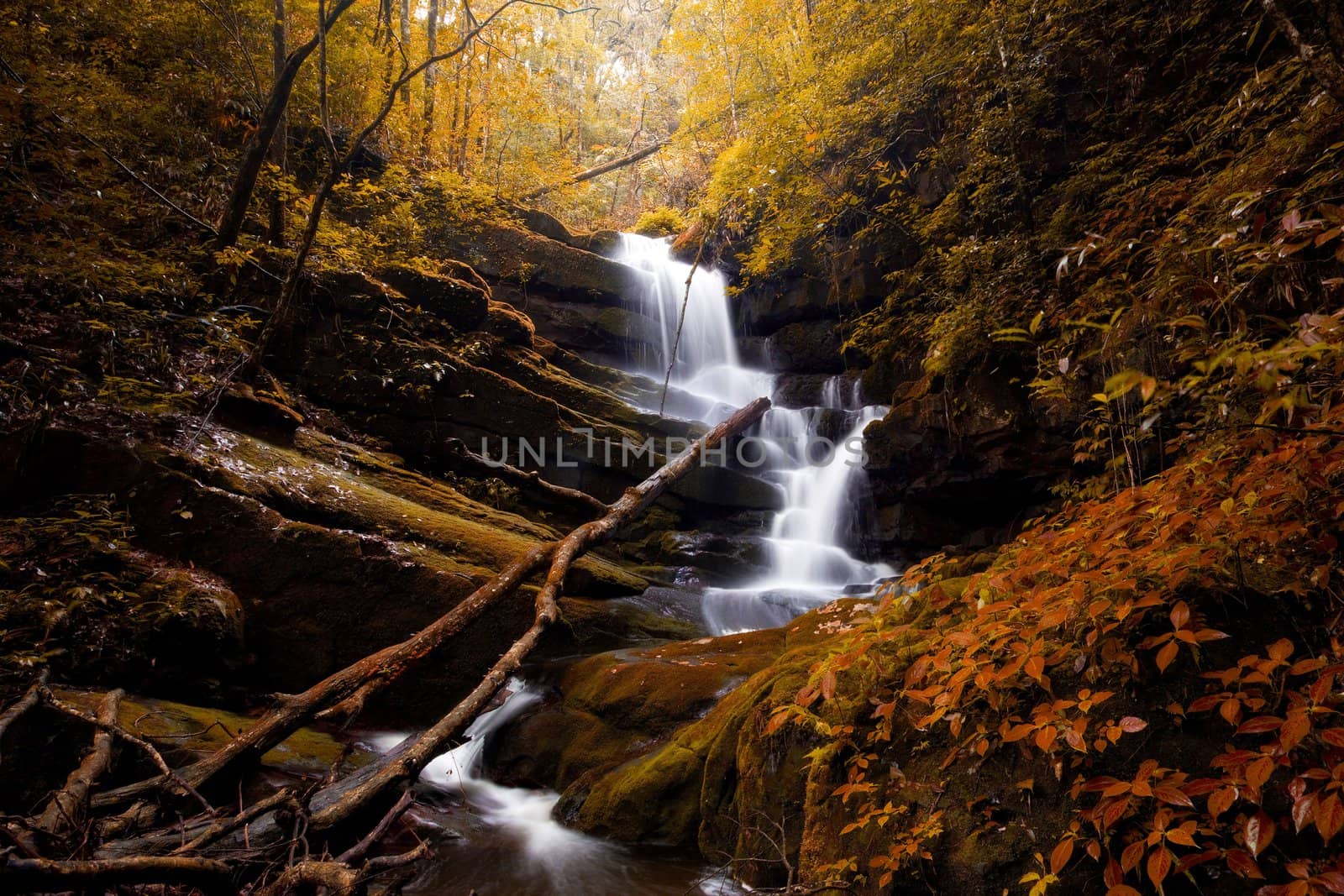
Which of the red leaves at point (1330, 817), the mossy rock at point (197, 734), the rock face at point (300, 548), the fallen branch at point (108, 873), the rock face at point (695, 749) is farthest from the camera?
the rock face at point (300, 548)

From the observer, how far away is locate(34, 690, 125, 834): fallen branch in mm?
2117

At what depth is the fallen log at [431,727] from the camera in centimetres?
266

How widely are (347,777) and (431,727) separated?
0.56 metres

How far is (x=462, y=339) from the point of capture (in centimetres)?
962

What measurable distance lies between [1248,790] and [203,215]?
11.2 metres

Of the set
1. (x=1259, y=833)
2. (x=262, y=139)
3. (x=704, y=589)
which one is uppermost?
(x=262, y=139)

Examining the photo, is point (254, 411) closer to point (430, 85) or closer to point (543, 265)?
point (543, 265)

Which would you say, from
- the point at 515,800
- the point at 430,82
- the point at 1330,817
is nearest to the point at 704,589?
the point at 515,800

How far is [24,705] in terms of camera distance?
2986 mm

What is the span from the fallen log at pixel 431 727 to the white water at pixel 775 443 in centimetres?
253

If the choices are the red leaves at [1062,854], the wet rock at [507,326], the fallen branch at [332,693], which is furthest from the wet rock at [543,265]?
the red leaves at [1062,854]

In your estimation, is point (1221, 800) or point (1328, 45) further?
point (1328, 45)

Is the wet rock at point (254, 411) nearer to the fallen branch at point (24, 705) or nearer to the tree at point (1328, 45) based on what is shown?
the fallen branch at point (24, 705)

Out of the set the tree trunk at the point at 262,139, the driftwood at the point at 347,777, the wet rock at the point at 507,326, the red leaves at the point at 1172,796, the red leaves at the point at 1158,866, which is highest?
the tree trunk at the point at 262,139
